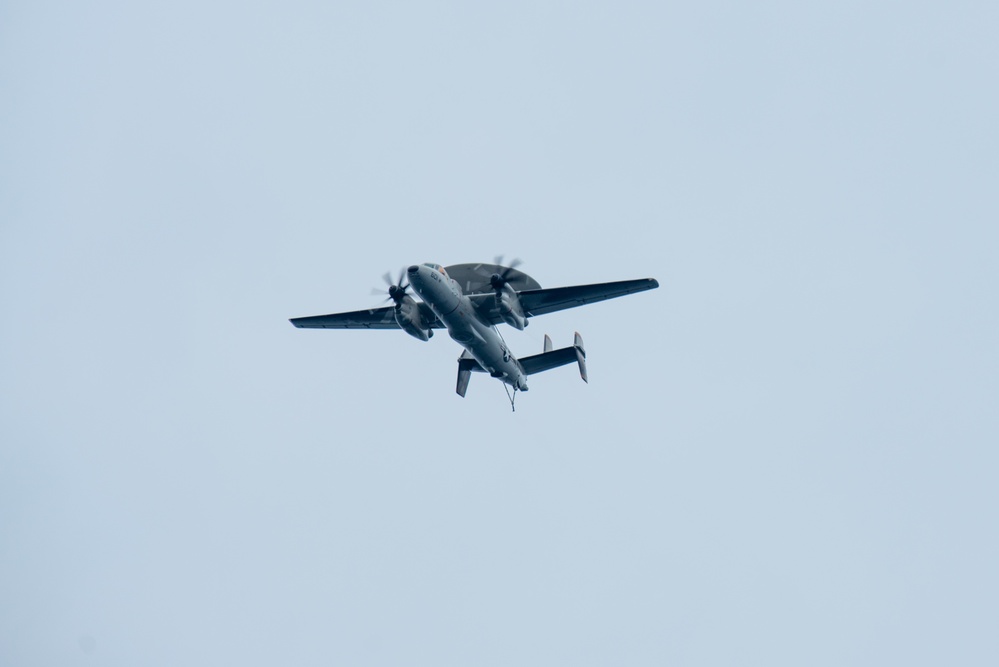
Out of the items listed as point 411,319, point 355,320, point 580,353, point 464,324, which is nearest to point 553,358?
point 580,353

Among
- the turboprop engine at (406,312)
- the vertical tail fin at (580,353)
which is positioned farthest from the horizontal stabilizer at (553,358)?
the turboprop engine at (406,312)

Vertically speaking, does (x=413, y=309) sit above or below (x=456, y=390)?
above

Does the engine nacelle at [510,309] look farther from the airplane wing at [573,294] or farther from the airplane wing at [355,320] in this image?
the airplane wing at [355,320]

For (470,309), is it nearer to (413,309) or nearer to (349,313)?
(413,309)

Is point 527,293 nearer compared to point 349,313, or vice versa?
point 527,293

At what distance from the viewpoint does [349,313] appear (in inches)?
1682

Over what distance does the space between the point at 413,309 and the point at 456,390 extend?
13.7ft

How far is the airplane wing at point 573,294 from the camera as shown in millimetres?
38031

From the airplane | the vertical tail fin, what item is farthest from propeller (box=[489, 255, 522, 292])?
the vertical tail fin

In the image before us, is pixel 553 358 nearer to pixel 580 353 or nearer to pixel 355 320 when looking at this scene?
pixel 580 353

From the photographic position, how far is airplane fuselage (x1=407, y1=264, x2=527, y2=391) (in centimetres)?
3619

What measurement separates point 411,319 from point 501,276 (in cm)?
378

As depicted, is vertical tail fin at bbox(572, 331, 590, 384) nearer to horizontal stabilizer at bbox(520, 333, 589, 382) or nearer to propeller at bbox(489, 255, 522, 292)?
horizontal stabilizer at bbox(520, 333, 589, 382)

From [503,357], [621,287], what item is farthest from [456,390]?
[621,287]
